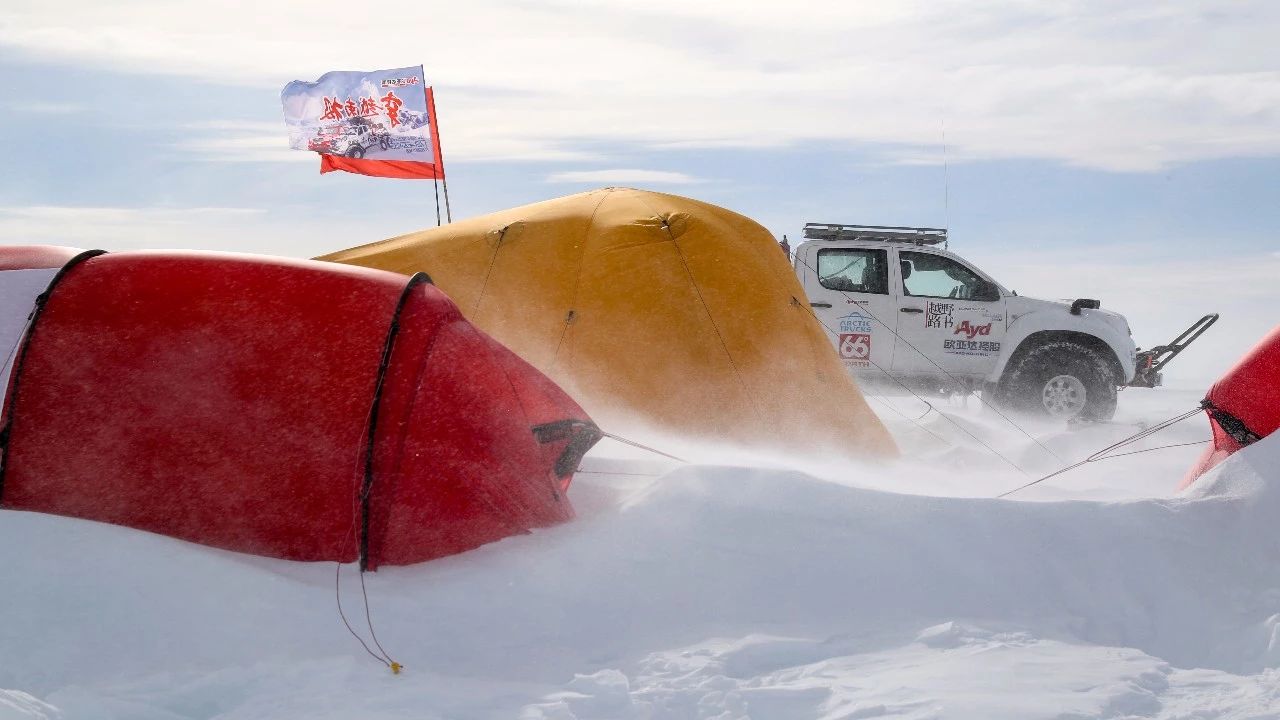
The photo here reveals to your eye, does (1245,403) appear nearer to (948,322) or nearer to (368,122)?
(948,322)

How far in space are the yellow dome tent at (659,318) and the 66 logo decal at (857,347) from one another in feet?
10.4

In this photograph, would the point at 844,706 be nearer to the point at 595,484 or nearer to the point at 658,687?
the point at 658,687

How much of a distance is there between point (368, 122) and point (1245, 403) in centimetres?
1207

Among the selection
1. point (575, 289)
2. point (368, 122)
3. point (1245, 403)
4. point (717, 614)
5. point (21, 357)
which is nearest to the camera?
point (717, 614)

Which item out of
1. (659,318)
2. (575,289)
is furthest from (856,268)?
(575,289)

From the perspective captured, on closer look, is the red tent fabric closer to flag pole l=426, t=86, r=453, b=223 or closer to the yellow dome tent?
the yellow dome tent

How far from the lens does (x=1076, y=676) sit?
417cm

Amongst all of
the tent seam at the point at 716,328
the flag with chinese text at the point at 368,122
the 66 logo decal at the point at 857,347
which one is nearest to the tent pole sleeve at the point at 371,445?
the tent seam at the point at 716,328

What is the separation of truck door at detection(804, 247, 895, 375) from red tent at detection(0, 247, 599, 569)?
667cm

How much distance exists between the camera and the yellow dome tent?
313 inches

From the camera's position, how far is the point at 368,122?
15.5 meters

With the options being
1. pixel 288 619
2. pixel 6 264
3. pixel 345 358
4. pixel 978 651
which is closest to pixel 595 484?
pixel 345 358

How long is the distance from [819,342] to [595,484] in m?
2.90

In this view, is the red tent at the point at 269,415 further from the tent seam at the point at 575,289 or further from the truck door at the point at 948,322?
the truck door at the point at 948,322
